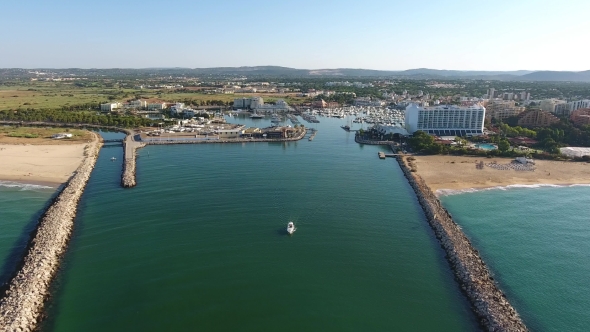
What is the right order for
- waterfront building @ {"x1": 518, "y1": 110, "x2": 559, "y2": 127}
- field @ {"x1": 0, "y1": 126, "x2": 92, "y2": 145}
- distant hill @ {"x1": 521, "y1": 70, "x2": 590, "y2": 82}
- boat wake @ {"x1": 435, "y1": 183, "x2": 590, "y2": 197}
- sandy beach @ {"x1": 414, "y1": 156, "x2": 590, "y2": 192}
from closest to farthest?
boat wake @ {"x1": 435, "y1": 183, "x2": 590, "y2": 197}
sandy beach @ {"x1": 414, "y1": 156, "x2": 590, "y2": 192}
field @ {"x1": 0, "y1": 126, "x2": 92, "y2": 145}
waterfront building @ {"x1": 518, "y1": 110, "x2": 559, "y2": 127}
distant hill @ {"x1": 521, "y1": 70, "x2": 590, "y2": 82}

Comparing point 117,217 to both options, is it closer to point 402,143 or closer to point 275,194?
point 275,194

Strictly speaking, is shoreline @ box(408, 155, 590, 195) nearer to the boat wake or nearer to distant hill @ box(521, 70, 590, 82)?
the boat wake

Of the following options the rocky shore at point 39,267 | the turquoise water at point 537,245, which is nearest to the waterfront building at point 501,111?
the turquoise water at point 537,245

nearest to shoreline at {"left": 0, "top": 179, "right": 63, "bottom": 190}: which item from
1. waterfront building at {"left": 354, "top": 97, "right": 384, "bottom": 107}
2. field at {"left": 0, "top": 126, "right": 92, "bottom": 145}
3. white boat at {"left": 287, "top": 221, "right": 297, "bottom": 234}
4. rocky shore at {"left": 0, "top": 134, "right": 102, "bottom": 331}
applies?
rocky shore at {"left": 0, "top": 134, "right": 102, "bottom": 331}

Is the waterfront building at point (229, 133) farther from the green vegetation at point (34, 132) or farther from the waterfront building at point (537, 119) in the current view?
the waterfront building at point (537, 119)

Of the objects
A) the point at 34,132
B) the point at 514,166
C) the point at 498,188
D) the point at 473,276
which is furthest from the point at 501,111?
the point at 34,132

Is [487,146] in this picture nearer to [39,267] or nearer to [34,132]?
[39,267]

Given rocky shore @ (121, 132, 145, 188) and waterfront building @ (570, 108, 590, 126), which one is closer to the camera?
rocky shore @ (121, 132, 145, 188)
